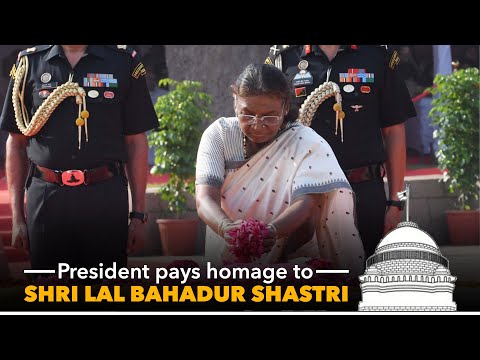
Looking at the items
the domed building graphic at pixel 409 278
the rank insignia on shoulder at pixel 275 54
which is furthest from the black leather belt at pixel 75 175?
the domed building graphic at pixel 409 278

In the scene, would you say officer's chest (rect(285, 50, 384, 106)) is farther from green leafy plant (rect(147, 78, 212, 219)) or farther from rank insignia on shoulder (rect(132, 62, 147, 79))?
green leafy plant (rect(147, 78, 212, 219))

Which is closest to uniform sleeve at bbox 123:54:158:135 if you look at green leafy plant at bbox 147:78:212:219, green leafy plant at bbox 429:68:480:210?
green leafy plant at bbox 147:78:212:219

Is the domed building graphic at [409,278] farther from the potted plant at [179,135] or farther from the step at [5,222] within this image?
the potted plant at [179,135]

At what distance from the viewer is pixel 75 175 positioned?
4.87 m

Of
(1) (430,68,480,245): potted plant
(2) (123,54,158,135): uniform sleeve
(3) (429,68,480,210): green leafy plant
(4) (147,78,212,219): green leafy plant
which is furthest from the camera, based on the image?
(4) (147,78,212,219): green leafy plant

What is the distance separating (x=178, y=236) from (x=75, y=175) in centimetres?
77

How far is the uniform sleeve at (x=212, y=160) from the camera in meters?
4.43

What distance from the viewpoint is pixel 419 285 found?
4305 mm

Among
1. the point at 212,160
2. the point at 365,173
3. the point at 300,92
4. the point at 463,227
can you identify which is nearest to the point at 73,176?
the point at 212,160

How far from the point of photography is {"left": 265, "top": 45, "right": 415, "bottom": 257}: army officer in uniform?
5.04 m

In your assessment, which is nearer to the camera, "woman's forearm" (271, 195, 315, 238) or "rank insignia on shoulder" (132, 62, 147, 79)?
"woman's forearm" (271, 195, 315, 238)

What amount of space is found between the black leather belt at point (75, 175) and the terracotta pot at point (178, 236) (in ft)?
1.65

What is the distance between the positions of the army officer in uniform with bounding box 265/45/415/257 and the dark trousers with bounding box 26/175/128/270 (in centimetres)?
92

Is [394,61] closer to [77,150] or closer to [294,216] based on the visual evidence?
[294,216]
